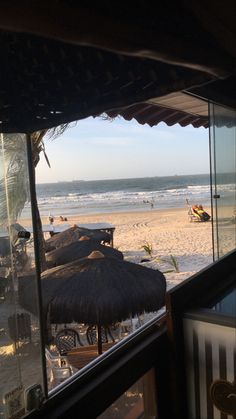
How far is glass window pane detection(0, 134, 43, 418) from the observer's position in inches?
38.0

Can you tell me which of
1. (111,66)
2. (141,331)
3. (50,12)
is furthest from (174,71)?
(141,331)

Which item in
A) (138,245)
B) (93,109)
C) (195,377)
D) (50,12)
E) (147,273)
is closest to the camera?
(50,12)

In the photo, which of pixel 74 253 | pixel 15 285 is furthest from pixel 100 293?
pixel 15 285

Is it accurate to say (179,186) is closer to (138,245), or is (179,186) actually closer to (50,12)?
(138,245)

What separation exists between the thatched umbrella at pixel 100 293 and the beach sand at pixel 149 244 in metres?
0.26

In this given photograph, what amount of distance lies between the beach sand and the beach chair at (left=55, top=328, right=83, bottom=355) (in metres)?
0.73

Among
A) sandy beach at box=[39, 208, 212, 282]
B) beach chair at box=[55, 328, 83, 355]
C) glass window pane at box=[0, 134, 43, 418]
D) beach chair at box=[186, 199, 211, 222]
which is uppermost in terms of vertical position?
glass window pane at box=[0, 134, 43, 418]

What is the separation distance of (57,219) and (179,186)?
12.3m

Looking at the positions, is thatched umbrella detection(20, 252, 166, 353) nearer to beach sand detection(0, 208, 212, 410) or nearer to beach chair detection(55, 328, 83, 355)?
beach sand detection(0, 208, 212, 410)

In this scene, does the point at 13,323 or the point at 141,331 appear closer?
the point at 13,323

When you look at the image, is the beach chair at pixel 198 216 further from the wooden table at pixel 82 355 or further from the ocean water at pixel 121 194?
the wooden table at pixel 82 355

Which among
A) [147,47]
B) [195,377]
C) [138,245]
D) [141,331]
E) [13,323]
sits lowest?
[138,245]

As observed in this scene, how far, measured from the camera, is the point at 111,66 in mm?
789

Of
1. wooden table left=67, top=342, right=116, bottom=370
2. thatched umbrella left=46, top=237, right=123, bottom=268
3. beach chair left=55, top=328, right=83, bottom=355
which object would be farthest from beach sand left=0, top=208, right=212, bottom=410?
thatched umbrella left=46, top=237, right=123, bottom=268
